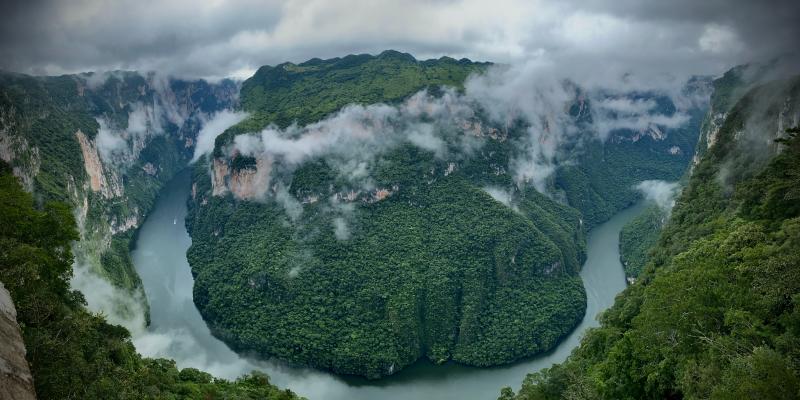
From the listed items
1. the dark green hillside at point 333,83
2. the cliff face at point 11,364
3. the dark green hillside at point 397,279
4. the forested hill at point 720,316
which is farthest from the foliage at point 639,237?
the cliff face at point 11,364

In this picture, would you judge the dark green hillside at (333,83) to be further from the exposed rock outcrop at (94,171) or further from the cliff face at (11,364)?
the cliff face at (11,364)

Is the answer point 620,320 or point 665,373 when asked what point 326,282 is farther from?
point 665,373

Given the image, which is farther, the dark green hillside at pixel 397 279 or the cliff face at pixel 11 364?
the dark green hillside at pixel 397 279

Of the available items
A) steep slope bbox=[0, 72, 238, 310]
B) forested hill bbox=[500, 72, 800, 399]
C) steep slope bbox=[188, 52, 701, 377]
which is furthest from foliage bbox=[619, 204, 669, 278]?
steep slope bbox=[0, 72, 238, 310]

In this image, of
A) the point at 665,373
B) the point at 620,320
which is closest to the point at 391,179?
the point at 620,320

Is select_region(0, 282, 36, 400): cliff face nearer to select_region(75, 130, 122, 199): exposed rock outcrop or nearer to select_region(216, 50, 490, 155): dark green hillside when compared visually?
select_region(75, 130, 122, 199): exposed rock outcrop

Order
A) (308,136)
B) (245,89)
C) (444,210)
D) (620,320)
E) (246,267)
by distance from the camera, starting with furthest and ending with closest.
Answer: (245,89) → (308,136) → (444,210) → (246,267) → (620,320)
